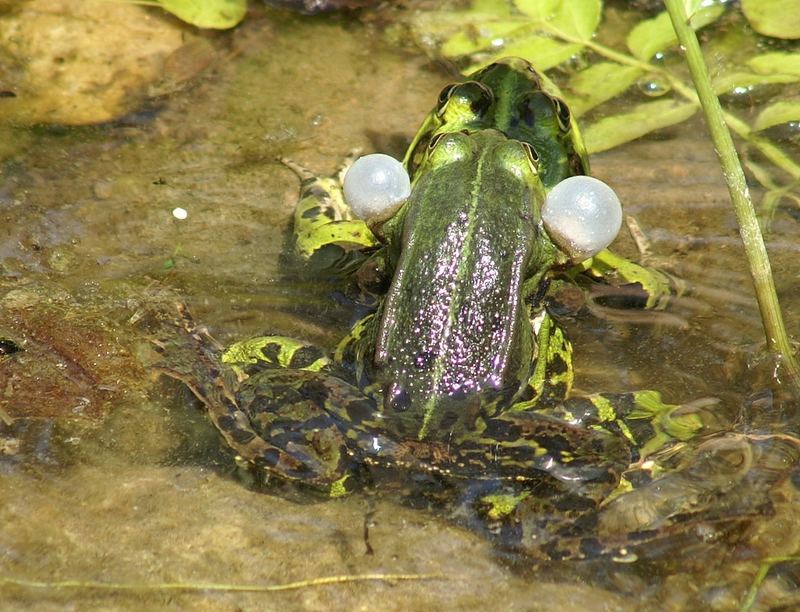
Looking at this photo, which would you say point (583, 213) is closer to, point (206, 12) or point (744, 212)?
point (744, 212)

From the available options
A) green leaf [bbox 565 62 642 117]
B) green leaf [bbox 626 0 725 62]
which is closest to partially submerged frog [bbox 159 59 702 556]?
green leaf [bbox 565 62 642 117]

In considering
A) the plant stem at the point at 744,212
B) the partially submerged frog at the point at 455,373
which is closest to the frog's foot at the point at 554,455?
the partially submerged frog at the point at 455,373

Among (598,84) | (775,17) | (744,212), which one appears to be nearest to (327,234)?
(598,84)

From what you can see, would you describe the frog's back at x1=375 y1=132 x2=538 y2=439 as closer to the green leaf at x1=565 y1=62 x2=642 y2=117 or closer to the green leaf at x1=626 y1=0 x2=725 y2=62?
the green leaf at x1=565 y1=62 x2=642 y2=117

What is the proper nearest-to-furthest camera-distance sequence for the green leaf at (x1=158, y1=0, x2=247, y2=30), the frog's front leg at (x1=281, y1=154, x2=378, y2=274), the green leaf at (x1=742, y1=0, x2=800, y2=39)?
the frog's front leg at (x1=281, y1=154, x2=378, y2=274) < the green leaf at (x1=742, y1=0, x2=800, y2=39) < the green leaf at (x1=158, y1=0, x2=247, y2=30)

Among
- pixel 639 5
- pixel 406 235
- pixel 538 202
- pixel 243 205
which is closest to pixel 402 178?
pixel 406 235

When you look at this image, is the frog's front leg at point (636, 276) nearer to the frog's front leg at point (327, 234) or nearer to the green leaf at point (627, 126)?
the green leaf at point (627, 126)

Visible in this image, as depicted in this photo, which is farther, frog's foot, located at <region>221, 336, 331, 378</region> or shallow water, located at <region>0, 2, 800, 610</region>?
frog's foot, located at <region>221, 336, 331, 378</region>
